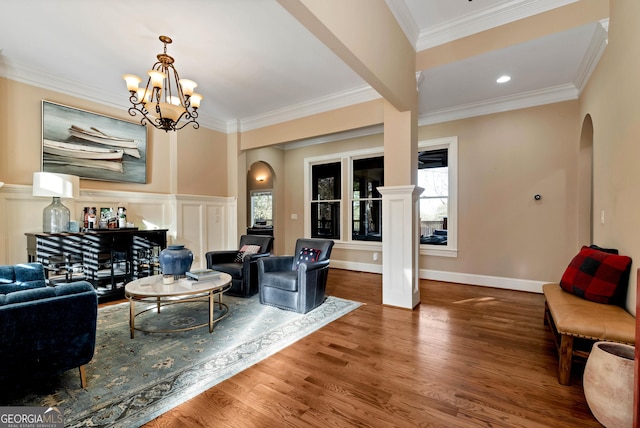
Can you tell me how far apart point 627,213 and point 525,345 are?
1.38m

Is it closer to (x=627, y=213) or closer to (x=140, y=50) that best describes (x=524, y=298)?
(x=627, y=213)

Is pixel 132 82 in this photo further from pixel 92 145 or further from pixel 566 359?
pixel 566 359

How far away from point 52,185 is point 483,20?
5225 mm

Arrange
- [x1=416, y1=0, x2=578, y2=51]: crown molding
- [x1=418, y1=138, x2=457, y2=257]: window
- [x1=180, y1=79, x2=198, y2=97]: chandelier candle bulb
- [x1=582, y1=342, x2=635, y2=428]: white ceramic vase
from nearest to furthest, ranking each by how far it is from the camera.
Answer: [x1=582, y1=342, x2=635, y2=428]: white ceramic vase < [x1=416, y1=0, x2=578, y2=51]: crown molding < [x1=180, y1=79, x2=198, y2=97]: chandelier candle bulb < [x1=418, y1=138, x2=457, y2=257]: window

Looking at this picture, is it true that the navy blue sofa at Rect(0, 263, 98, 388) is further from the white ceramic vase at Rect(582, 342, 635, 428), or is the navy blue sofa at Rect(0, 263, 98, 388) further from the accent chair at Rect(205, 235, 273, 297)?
the white ceramic vase at Rect(582, 342, 635, 428)

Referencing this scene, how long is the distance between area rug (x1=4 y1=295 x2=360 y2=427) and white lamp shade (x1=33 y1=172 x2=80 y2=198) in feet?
4.99

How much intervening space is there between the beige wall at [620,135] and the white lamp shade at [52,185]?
5.59 m

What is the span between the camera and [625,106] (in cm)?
228

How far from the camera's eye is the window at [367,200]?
6035 millimetres

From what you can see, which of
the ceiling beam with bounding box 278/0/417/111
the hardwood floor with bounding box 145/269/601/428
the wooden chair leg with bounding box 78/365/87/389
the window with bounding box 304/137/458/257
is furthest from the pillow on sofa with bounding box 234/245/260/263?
the ceiling beam with bounding box 278/0/417/111

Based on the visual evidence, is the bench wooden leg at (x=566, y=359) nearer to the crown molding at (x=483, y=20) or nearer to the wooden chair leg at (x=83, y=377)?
the crown molding at (x=483, y=20)

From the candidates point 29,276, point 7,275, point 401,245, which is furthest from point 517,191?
point 7,275

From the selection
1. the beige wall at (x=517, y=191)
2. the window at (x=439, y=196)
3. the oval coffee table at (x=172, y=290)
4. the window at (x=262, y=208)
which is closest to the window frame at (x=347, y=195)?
the window at (x=439, y=196)

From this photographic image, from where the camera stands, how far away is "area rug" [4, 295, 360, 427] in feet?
5.74
